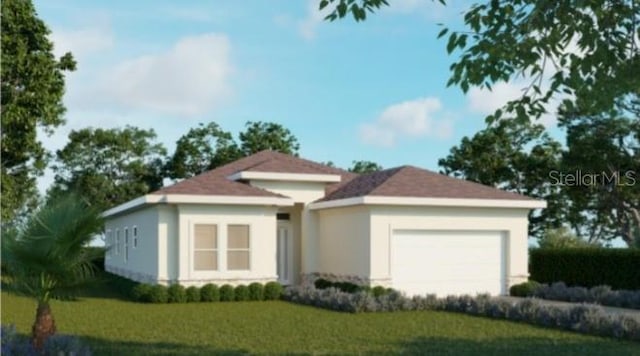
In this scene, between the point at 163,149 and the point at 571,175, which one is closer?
the point at 571,175

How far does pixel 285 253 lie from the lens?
90.9 feet

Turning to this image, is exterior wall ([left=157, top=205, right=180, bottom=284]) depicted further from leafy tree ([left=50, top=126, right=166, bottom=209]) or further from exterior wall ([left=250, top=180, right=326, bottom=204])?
leafy tree ([left=50, top=126, right=166, bottom=209])

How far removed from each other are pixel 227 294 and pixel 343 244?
4.26 meters

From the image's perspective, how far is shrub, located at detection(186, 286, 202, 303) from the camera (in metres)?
22.8

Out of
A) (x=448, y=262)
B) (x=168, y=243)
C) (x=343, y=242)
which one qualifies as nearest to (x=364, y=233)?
(x=343, y=242)

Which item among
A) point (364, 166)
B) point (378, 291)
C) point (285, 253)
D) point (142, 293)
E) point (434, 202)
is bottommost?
point (142, 293)

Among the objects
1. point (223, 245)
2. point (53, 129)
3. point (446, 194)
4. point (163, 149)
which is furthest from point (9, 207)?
point (163, 149)

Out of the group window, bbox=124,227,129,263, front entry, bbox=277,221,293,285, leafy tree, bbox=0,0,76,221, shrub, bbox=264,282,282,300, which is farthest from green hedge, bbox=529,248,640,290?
A: leafy tree, bbox=0,0,76,221

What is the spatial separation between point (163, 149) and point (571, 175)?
89.3ft

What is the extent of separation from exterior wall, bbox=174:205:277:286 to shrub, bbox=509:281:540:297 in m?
7.66

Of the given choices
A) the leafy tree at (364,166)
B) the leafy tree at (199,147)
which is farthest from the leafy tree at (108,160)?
the leafy tree at (364,166)

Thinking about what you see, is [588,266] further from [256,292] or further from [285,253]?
[256,292]

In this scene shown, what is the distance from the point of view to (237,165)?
1199 inches

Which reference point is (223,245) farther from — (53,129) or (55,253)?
(55,253)
